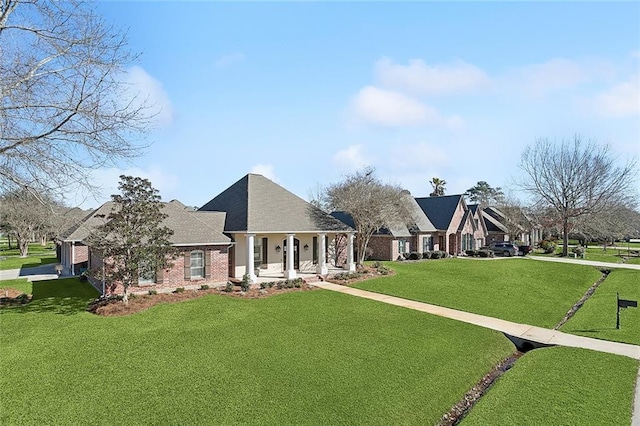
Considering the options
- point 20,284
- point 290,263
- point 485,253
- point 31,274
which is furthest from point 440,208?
point 31,274

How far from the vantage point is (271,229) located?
69.3ft

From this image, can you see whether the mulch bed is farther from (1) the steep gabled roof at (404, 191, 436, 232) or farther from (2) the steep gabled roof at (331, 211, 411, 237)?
(1) the steep gabled roof at (404, 191, 436, 232)

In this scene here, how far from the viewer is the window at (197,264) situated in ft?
61.6

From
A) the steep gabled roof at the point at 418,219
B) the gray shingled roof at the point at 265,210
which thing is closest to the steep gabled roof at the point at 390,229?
the steep gabled roof at the point at 418,219

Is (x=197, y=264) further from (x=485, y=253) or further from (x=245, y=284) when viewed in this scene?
(x=485, y=253)

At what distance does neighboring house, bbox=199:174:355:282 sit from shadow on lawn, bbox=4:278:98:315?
761 centimetres

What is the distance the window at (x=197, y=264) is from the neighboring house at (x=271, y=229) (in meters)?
2.46

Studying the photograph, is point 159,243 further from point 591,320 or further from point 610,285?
point 610,285

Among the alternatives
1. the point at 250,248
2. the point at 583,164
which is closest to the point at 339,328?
the point at 250,248

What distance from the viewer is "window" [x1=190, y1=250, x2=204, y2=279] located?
18.8 m

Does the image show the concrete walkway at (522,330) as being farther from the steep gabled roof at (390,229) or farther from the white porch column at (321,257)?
the steep gabled roof at (390,229)

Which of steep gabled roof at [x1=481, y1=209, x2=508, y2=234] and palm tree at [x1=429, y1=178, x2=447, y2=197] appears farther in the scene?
palm tree at [x1=429, y1=178, x2=447, y2=197]

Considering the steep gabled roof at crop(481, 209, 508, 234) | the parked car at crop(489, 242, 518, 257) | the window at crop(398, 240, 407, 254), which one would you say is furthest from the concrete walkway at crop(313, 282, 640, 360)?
the steep gabled roof at crop(481, 209, 508, 234)

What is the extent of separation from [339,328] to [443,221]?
2888 centimetres
